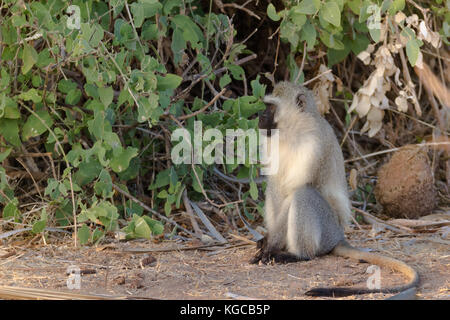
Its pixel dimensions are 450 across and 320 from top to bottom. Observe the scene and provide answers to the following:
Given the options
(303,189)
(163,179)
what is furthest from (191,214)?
(303,189)

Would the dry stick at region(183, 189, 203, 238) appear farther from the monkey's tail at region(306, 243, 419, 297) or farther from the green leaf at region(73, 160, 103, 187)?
the monkey's tail at region(306, 243, 419, 297)

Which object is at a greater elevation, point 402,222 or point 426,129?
point 426,129

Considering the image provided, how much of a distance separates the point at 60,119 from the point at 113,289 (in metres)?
1.85

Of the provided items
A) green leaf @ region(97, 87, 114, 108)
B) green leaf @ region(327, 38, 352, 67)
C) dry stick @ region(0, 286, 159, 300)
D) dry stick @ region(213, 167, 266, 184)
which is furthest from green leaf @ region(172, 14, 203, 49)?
dry stick @ region(0, 286, 159, 300)

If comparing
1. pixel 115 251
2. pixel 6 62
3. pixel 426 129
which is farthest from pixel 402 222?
pixel 6 62

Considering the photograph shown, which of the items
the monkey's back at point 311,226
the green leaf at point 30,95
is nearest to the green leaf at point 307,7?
the monkey's back at point 311,226

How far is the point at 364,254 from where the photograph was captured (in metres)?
4.80

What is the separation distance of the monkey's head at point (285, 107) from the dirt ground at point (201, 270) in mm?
1002

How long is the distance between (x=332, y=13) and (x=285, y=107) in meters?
0.80

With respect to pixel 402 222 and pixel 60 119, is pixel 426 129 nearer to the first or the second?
pixel 402 222

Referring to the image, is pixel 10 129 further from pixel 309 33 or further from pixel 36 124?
pixel 309 33

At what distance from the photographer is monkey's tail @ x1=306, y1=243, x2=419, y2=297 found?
154 inches

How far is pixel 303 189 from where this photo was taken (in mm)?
5059

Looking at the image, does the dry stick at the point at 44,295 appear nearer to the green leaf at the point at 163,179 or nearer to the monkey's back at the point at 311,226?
the monkey's back at the point at 311,226
